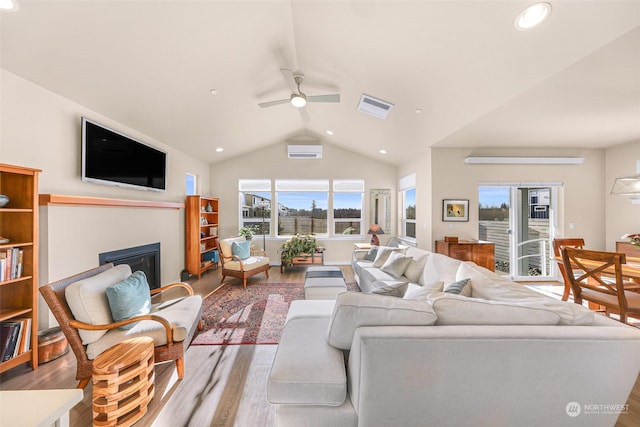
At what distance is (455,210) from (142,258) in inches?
202

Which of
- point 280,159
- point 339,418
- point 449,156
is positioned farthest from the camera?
point 280,159

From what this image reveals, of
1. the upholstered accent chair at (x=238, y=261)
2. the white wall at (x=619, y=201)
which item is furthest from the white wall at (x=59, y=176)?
the white wall at (x=619, y=201)

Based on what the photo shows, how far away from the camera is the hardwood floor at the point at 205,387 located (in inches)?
64.0

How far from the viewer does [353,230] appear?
6508 millimetres

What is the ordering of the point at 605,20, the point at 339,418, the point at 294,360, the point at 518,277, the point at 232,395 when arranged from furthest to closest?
the point at 518,277 < the point at 232,395 < the point at 605,20 < the point at 294,360 < the point at 339,418

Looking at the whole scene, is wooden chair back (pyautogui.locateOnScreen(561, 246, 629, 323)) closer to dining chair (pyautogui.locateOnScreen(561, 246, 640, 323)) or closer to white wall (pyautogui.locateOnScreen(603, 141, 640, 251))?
dining chair (pyautogui.locateOnScreen(561, 246, 640, 323))

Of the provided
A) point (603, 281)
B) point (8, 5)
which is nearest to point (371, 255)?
point (603, 281)

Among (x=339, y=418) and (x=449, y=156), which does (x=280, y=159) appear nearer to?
(x=449, y=156)

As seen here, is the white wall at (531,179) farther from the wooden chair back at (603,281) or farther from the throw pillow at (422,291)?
the throw pillow at (422,291)

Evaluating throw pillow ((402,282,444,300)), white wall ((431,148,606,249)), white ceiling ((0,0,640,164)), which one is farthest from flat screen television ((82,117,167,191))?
white wall ((431,148,606,249))

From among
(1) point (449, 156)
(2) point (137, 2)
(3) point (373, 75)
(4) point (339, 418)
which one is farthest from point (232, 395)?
(1) point (449, 156)

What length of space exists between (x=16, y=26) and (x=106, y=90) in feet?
2.78

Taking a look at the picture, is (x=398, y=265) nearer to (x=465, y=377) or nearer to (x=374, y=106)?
(x=465, y=377)

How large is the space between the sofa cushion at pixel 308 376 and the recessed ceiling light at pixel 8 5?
9.61ft
